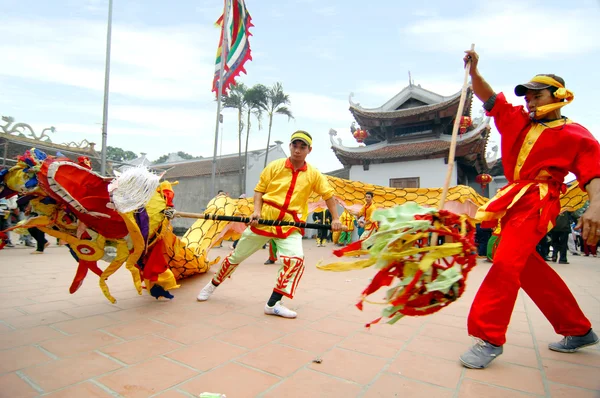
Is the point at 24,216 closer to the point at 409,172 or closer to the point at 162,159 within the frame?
the point at 409,172

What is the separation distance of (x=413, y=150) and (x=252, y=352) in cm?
1407

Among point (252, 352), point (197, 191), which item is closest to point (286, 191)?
point (252, 352)

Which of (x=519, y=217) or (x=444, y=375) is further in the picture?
(x=519, y=217)

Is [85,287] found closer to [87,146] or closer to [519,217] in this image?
[519,217]

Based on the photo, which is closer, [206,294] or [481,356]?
[481,356]

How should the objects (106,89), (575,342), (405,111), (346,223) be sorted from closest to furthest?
(575,342) < (106,89) < (346,223) < (405,111)

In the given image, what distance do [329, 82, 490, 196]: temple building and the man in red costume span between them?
12.2 m

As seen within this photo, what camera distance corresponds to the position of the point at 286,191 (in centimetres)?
322

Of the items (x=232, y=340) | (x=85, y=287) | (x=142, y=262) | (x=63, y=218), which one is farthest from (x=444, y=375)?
(x=85, y=287)

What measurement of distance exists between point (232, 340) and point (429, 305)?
140 centimetres

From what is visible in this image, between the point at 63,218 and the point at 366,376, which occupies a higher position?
the point at 63,218

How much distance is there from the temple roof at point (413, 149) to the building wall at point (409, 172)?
0.24 metres

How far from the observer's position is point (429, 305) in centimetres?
166

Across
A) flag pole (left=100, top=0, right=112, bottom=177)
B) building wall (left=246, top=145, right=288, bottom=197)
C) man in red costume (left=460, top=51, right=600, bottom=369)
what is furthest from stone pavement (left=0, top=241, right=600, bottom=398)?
building wall (left=246, top=145, right=288, bottom=197)
